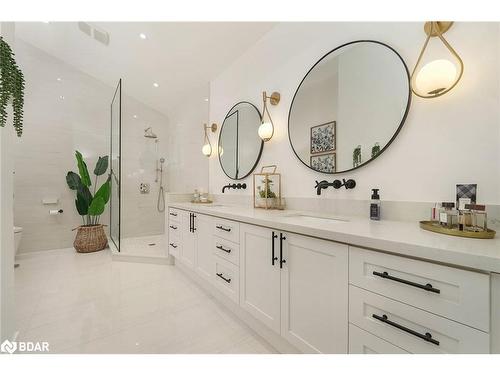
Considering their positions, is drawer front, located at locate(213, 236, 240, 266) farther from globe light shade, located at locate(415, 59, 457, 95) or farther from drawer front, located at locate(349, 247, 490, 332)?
globe light shade, located at locate(415, 59, 457, 95)

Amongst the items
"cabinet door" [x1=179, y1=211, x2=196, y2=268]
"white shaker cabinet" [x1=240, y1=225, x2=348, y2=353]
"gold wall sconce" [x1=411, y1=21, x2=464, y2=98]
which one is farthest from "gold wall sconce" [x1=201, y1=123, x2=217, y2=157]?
"gold wall sconce" [x1=411, y1=21, x2=464, y2=98]

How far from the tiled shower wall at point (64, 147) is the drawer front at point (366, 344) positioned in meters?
3.98

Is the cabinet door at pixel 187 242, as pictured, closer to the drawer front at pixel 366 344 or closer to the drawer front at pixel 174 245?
the drawer front at pixel 174 245

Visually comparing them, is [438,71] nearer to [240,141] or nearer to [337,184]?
[337,184]

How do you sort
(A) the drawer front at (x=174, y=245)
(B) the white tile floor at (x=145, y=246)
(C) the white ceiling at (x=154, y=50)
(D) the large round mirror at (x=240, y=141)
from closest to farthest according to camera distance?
(C) the white ceiling at (x=154, y=50) < (D) the large round mirror at (x=240, y=141) < (A) the drawer front at (x=174, y=245) < (B) the white tile floor at (x=145, y=246)

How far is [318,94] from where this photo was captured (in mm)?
1735

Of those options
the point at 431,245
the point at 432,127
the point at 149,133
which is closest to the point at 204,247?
the point at 431,245

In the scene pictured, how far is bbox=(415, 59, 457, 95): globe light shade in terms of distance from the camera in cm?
107

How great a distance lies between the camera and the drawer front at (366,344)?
0.80 meters

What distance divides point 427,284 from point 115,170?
4.01m

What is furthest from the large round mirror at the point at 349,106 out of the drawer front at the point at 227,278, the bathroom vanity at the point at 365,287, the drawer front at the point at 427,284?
the drawer front at the point at 227,278

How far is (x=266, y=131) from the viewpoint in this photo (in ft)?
7.02
